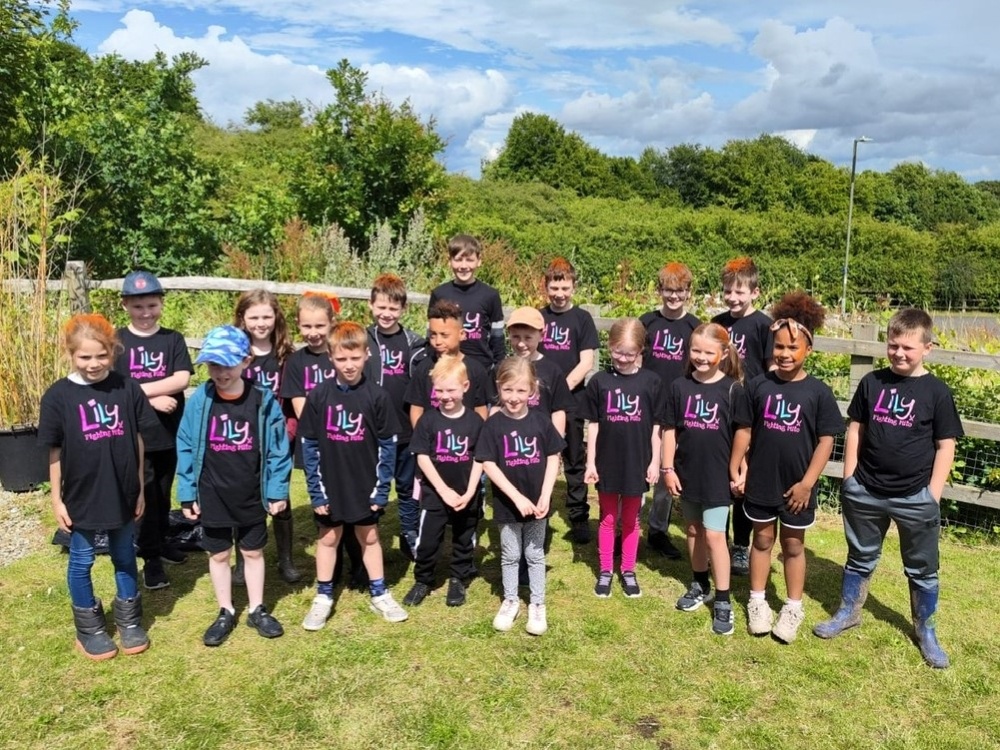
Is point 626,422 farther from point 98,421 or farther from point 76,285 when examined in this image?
point 76,285

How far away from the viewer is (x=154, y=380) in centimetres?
418

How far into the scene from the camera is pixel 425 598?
A: 4.21 metres

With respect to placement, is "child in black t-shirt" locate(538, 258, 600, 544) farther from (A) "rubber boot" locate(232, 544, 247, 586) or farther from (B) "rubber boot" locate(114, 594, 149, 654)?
(B) "rubber boot" locate(114, 594, 149, 654)

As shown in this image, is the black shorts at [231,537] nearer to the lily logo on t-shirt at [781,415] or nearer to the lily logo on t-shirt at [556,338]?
the lily logo on t-shirt at [556,338]

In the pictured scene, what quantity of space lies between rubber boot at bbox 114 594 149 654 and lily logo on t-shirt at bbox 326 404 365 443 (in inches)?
49.5

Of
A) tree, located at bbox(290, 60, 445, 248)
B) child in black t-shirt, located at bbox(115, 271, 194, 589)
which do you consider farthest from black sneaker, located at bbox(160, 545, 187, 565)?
tree, located at bbox(290, 60, 445, 248)

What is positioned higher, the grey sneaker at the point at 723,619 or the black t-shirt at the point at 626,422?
the black t-shirt at the point at 626,422

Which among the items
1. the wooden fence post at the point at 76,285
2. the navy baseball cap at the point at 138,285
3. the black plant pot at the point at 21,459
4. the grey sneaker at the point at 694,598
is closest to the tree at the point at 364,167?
the wooden fence post at the point at 76,285

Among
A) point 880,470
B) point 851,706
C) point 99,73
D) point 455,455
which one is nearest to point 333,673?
point 455,455

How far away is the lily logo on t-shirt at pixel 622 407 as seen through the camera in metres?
4.06

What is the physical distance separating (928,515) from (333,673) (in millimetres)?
2919

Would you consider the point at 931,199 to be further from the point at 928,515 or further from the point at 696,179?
the point at 928,515

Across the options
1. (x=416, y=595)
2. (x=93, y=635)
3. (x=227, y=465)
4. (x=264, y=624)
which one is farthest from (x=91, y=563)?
(x=416, y=595)

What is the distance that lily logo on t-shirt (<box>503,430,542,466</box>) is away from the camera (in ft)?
12.4
